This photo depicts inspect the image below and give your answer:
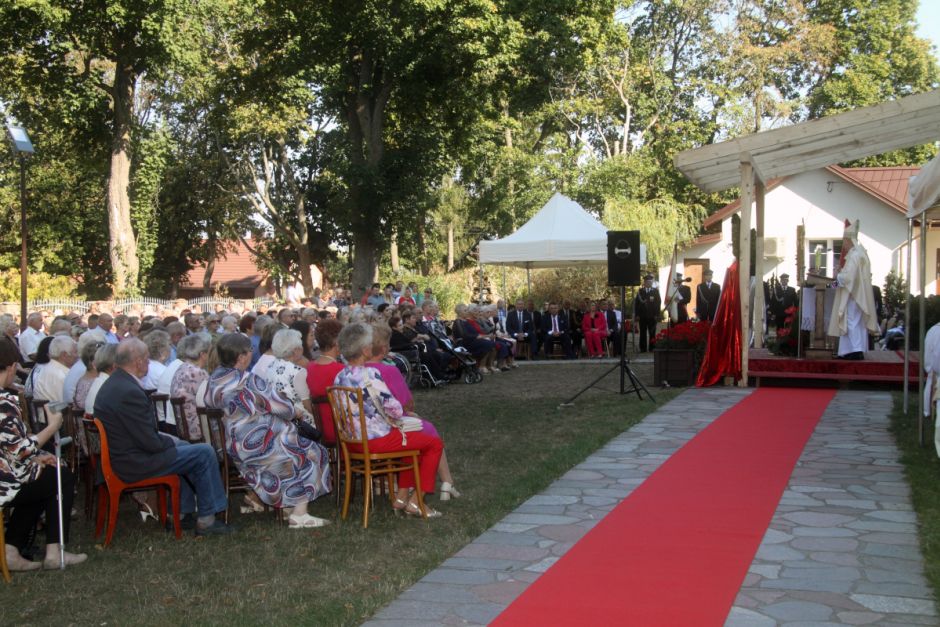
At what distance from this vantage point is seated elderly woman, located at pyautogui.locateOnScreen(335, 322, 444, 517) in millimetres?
6320

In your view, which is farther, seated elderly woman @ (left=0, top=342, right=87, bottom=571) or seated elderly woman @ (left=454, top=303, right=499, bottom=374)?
seated elderly woman @ (left=454, top=303, right=499, bottom=374)

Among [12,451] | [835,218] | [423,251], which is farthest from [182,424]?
[423,251]

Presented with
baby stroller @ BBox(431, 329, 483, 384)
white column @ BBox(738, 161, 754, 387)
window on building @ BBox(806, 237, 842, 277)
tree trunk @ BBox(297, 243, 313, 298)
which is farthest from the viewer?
tree trunk @ BBox(297, 243, 313, 298)

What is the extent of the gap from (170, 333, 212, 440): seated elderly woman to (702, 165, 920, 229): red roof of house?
911 inches

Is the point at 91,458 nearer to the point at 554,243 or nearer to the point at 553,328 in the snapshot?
the point at 554,243

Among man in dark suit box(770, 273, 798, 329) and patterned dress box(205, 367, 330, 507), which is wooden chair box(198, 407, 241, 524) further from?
man in dark suit box(770, 273, 798, 329)

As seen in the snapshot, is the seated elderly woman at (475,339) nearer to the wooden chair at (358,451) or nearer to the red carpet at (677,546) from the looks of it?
the red carpet at (677,546)

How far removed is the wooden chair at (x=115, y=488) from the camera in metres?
5.70

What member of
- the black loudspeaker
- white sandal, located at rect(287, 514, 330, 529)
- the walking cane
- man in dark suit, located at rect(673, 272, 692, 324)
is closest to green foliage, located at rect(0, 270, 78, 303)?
man in dark suit, located at rect(673, 272, 692, 324)

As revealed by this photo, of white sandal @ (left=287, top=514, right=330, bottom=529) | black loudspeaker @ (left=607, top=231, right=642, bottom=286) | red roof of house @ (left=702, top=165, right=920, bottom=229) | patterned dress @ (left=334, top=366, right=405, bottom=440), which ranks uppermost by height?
red roof of house @ (left=702, top=165, right=920, bottom=229)

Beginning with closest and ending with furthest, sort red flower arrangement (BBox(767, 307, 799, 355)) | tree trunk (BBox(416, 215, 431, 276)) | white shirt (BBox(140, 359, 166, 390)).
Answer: white shirt (BBox(140, 359, 166, 390)) → red flower arrangement (BBox(767, 307, 799, 355)) → tree trunk (BBox(416, 215, 431, 276))

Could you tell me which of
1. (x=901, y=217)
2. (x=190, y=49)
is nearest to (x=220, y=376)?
(x=190, y=49)

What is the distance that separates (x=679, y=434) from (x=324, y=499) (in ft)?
12.8

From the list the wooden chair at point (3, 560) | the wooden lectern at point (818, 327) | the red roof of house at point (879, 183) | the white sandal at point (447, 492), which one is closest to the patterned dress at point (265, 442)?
the white sandal at point (447, 492)
